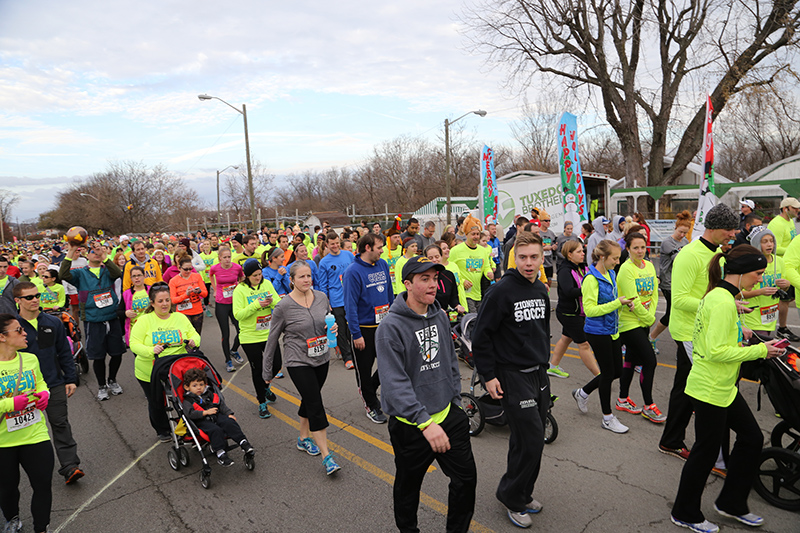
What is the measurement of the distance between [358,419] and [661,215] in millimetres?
21481

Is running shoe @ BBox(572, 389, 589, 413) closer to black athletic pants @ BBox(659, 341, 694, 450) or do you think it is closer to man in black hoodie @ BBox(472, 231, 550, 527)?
black athletic pants @ BBox(659, 341, 694, 450)

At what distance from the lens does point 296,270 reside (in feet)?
15.2

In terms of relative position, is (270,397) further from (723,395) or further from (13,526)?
(723,395)

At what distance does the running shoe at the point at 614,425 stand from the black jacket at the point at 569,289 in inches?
51.2

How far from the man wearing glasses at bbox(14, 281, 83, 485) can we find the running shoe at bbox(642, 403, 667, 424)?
18.9 ft

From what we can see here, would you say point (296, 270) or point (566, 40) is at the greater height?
point (566, 40)

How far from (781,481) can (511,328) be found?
7.58ft

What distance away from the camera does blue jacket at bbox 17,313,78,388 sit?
14.6 ft

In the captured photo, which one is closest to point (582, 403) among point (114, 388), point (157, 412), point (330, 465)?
point (330, 465)

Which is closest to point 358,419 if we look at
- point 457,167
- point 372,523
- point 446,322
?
point 372,523

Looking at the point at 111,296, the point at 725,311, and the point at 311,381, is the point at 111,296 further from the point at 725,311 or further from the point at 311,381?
the point at 725,311

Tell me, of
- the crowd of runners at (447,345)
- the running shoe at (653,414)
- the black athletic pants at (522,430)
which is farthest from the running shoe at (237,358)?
the running shoe at (653,414)

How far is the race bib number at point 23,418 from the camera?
3.57 metres

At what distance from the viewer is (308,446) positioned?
494cm
